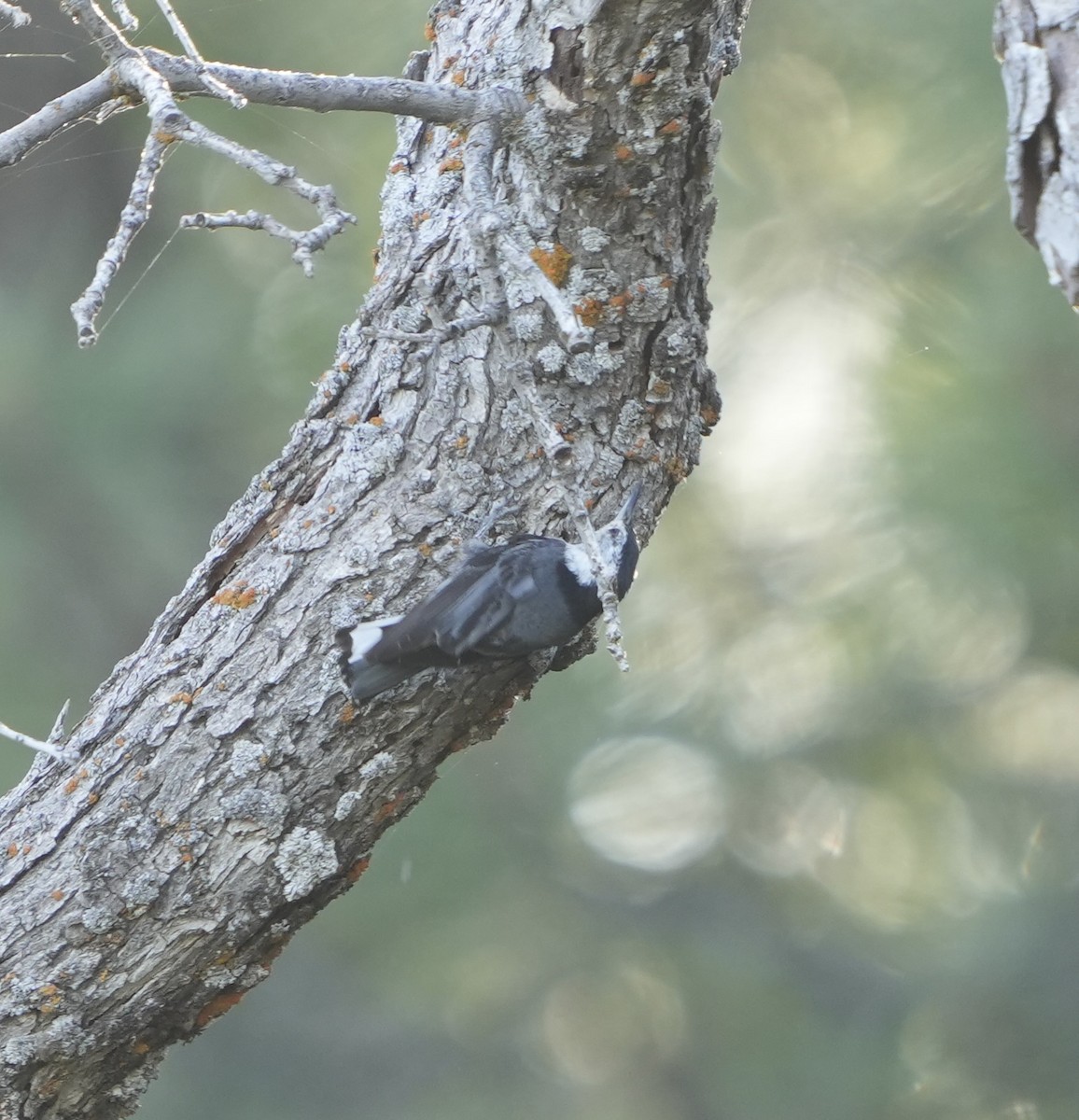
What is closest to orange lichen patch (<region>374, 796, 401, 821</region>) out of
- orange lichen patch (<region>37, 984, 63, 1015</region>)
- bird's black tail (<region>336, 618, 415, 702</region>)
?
bird's black tail (<region>336, 618, 415, 702</region>)

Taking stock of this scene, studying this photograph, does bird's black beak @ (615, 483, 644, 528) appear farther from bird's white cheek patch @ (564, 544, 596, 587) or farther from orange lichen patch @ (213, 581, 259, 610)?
orange lichen patch @ (213, 581, 259, 610)

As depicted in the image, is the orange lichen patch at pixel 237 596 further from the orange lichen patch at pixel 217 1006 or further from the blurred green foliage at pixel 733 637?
the blurred green foliage at pixel 733 637

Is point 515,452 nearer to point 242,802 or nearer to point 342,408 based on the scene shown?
point 342,408

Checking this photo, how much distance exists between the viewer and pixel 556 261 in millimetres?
1313

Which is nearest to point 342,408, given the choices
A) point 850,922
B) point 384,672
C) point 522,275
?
point 384,672

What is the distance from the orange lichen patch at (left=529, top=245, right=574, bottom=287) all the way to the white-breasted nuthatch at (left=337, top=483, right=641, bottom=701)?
0.25 m

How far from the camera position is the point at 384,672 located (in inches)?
48.6

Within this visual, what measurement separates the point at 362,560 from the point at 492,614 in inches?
6.0

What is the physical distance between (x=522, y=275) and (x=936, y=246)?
1342 millimetres

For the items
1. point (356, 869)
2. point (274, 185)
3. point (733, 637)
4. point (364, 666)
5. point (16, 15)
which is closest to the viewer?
point (274, 185)

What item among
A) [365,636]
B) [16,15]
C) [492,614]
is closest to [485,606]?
[492,614]

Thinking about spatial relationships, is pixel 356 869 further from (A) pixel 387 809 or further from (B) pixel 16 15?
(B) pixel 16 15

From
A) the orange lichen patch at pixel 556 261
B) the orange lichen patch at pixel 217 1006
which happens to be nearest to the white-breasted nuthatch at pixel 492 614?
the orange lichen patch at pixel 556 261

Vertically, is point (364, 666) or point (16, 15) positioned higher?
point (16, 15)
